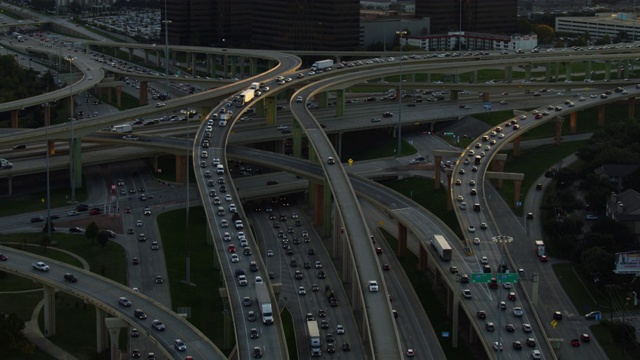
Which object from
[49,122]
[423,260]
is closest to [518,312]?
[423,260]

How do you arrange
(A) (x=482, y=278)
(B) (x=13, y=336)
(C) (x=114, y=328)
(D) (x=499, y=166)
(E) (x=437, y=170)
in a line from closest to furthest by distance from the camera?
(B) (x=13, y=336) < (C) (x=114, y=328) < (A) (x=482, y=278) < (E) (x=437, y=170) < (D) (x=499, y=166)

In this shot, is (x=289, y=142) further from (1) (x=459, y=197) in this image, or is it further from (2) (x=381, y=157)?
(1) (x=459, y=197)

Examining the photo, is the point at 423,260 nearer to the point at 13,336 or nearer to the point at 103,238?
the point at 103,238

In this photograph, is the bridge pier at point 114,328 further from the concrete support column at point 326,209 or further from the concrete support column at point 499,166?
the concrete support column at point 499,166

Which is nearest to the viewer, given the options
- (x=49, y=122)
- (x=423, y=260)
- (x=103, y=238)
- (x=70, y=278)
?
(x=70, y=278)

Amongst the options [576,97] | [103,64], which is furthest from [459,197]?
[103,64]

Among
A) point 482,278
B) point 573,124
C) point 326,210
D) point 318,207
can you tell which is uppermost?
point 573,124

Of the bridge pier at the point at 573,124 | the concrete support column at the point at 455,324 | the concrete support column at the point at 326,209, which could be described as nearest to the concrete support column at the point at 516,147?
the bridge pier at the point at 573,124
